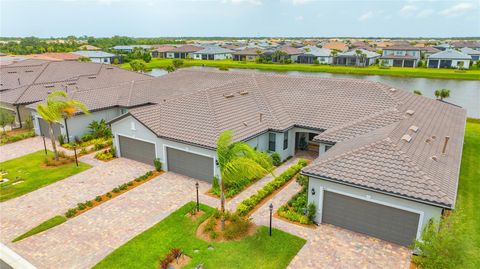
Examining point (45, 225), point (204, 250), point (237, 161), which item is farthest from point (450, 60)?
point (45, 225)

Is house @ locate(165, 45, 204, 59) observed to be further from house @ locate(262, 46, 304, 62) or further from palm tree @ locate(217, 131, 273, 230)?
palm tree @ locate(217, 131, 273, 230)

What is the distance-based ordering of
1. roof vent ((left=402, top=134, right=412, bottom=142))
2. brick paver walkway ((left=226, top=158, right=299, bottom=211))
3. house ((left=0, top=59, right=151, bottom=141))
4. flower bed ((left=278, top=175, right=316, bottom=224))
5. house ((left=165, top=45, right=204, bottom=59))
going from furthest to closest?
house ((left=165, top=45, right=204, bottom=59)), house ((left=0, top=59, right=151, bottom=141)), brick paver walkway ((left=226, top=158, right=299, bottom=211)), roof vent ((left=402, top=134, right=412, bottom=142)), flower bed ((left=278, top=175, right=316, bottom=224))

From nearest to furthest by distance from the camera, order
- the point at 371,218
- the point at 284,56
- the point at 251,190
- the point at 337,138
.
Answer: the point at 371,218 → the point at 251,190 → the point at 337,138 → the point at 284,56

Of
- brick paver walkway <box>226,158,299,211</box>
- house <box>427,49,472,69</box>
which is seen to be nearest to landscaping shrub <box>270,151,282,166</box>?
brick paver walkway <box>226,158,299,211</box>

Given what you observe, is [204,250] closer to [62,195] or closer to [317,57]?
[62,195]

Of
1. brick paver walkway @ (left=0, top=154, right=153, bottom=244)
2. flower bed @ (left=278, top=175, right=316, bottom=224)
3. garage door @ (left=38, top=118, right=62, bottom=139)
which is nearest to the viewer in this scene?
flower bed @ (left=278, top=175, right=316, bottom=224)
